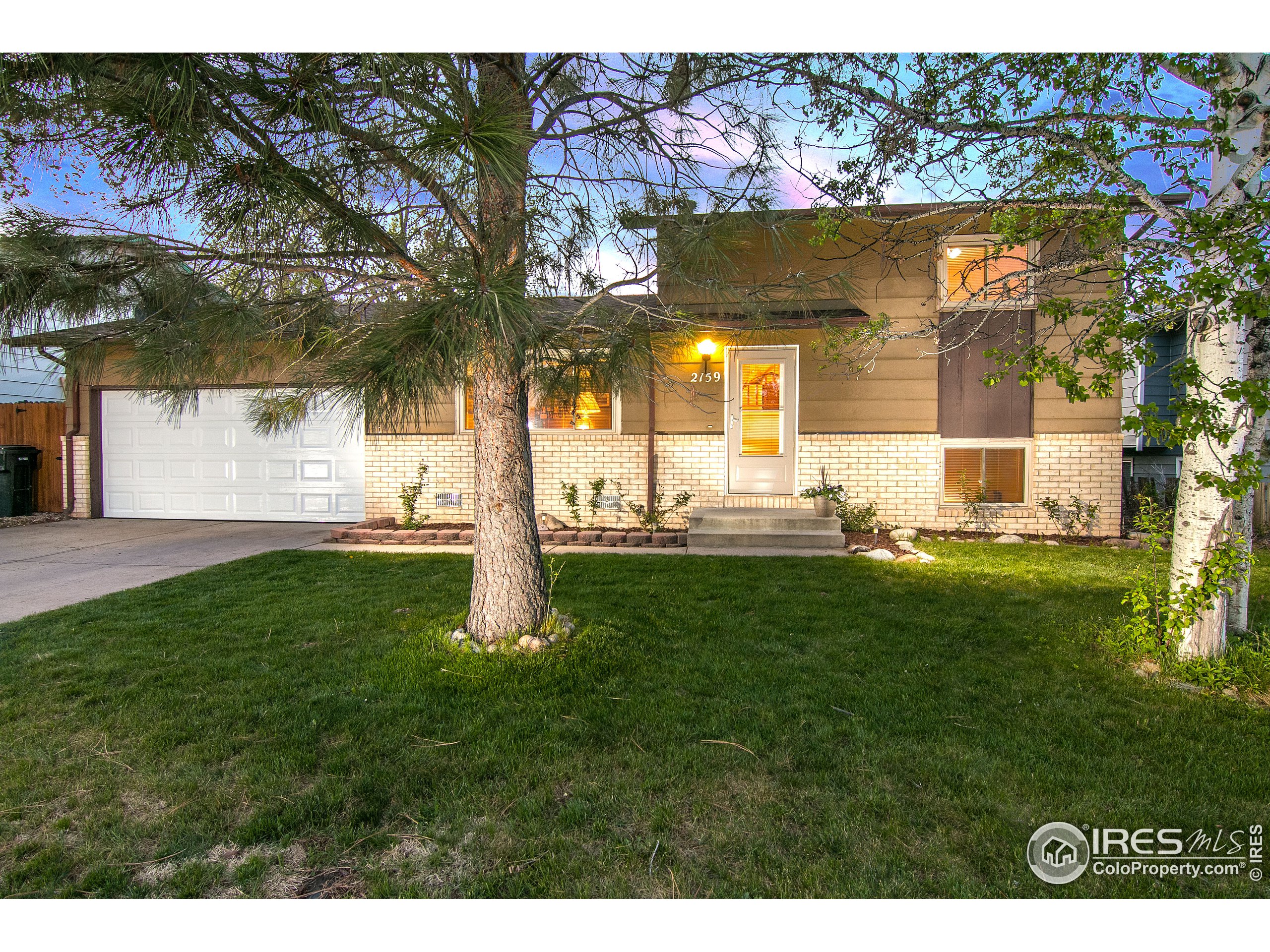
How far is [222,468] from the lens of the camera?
346 inches

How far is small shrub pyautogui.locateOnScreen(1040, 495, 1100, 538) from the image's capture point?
706 cm

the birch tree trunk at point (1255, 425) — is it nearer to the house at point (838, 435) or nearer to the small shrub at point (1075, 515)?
the house at point (838, 435)

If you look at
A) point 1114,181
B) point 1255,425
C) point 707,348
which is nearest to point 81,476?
point 707,348

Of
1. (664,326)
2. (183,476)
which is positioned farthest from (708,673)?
(183,476)

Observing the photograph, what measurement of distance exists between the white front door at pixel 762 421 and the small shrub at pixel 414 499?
3948mm

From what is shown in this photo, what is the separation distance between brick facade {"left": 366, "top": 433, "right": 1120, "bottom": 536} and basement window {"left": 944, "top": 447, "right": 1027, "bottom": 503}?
12 centimetres

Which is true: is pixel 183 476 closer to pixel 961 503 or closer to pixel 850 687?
pixel 850 687

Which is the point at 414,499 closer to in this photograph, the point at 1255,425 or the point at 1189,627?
the point at 1189,627

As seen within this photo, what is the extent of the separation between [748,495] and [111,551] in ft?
22.9

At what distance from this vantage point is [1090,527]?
23.2ft

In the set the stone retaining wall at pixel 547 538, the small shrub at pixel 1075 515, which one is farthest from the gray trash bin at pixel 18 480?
the small shrub at pixel 1075 515

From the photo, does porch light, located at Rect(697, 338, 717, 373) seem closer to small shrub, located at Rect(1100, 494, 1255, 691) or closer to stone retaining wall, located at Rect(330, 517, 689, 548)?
stone retaining wall, located at Rect(330, 517, 689, 548)

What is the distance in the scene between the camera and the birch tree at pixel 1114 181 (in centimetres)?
244

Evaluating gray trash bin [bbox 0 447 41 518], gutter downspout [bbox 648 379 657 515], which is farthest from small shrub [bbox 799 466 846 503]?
gray trash bin [bbox 0 447 41 518]
